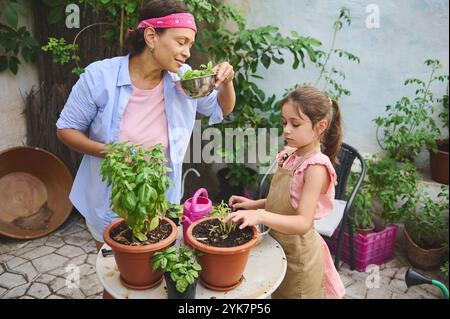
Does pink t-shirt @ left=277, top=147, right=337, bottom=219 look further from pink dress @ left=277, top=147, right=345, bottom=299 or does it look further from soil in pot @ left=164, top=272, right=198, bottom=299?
soil in pot @ left=164, top=272, right=198, bottom=299

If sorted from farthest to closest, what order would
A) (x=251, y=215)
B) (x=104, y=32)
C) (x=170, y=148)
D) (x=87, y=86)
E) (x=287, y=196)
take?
(x=104, y=32) < (x=170, y=148) < (x=87, y=86) < (x=287, y=196) < (x=251, y=215)

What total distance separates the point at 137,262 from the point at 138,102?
0.92m

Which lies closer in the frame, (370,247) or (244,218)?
(244,218)

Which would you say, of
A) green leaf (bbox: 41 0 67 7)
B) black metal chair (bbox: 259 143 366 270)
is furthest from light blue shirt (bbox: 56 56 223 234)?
green leaf (bbox: 41 0 67 7)

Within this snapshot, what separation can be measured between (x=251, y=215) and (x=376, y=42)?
269 centimetres

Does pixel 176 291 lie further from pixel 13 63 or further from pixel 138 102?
pixel 13 63

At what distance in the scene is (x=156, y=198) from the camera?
138 centimetres

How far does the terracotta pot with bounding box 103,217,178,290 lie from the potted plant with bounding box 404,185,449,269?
2.75 meters

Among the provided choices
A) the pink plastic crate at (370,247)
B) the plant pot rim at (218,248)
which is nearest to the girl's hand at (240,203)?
the plant pot rim at (218,248)

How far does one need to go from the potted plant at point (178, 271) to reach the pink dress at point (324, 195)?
1.93 feet

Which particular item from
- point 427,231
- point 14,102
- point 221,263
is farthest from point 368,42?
point 14,102

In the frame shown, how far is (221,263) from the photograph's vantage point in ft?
4.68
